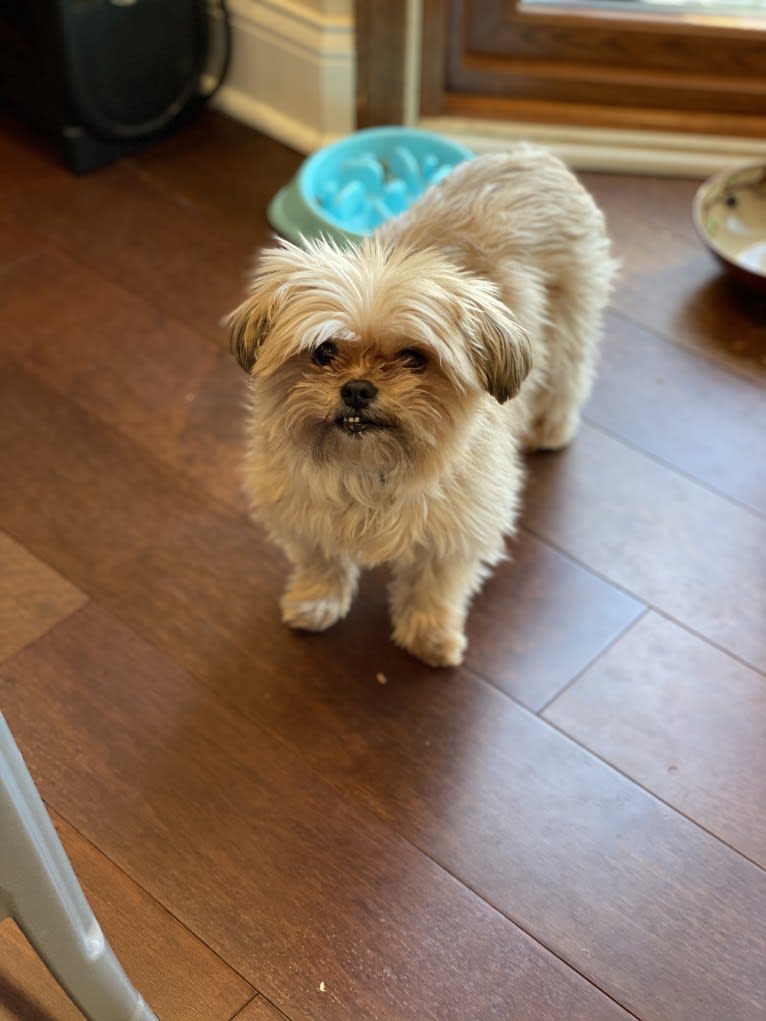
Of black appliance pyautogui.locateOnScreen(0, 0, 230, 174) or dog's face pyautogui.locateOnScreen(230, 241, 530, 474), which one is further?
black appliance pyautogui.locateOnScreen(0, 0, 230, 174)

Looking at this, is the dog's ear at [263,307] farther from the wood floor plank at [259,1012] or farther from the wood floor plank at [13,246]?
the wood floor plank at [13,246]

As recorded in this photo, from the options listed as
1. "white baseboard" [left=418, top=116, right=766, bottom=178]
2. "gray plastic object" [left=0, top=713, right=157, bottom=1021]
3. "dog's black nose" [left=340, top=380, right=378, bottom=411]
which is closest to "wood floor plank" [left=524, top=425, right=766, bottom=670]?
"dog's black nose" [left=340, top=380, right=378, bottom=411]

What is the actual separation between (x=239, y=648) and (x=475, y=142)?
1.32m

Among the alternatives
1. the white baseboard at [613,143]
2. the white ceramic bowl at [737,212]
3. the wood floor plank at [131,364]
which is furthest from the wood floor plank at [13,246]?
the white ceramic bowl at [737,212]

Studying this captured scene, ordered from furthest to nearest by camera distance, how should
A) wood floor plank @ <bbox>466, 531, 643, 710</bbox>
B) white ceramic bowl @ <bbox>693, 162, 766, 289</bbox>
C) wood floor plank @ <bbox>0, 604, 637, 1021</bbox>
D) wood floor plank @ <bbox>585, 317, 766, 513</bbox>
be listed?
white ceramic bowl @ <bbox>693, 162, 766, 289</bbox>, wood floor plank @ <bbox>585, 317, 766, 513</bbox>, wood floor plank @ <bbox>466, 531, 643, 710</bbox>, wood floor plank @ <bbox>0, 604, 637, 1021</bbox>

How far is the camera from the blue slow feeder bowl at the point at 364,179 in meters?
2.13

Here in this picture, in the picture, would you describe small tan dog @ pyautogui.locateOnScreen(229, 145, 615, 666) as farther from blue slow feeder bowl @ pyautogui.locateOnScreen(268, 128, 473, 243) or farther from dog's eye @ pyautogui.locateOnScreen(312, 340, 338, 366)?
blue slow feeder bowl @ pyautogui.locateOnScreen(268, 128, 473, 243)

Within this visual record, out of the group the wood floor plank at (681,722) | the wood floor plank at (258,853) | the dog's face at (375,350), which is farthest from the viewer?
the wood floor plank at (681,722)

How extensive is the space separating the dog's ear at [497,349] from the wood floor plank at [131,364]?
0.67 m

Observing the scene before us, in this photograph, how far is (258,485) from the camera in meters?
1.45

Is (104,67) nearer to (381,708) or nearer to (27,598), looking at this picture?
(27,598)

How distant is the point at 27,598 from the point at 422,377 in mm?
764

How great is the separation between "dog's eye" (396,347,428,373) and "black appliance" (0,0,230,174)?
1323 millimetres

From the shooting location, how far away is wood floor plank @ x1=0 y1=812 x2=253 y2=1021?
4.13 ft
